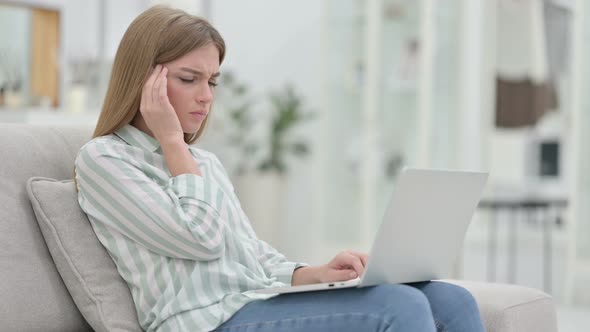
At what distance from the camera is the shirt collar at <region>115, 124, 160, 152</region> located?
6.23 feet

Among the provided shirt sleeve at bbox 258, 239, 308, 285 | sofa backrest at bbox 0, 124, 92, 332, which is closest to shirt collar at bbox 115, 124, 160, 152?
sofa backrest at bbox 0, 124, 92, 332

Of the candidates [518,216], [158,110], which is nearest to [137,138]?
[158,110]

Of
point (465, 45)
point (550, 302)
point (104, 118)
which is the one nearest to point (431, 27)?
point (465, 45)

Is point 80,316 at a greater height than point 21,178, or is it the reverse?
point 21,178

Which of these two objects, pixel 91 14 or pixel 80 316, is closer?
pixel 80 316

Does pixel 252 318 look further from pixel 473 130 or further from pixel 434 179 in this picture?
pixel 473 130

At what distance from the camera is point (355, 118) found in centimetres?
572

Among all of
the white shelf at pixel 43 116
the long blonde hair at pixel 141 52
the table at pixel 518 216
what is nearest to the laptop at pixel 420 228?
the long blonde hair at pixel 141 52

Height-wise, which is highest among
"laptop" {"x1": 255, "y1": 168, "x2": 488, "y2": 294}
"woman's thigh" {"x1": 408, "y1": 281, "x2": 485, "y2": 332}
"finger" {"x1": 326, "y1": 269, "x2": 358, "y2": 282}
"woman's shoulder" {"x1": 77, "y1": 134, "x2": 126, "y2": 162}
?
"woman's shoulder" {"x1": 77, "y1": 134, "x2": 126, "y2": 162}

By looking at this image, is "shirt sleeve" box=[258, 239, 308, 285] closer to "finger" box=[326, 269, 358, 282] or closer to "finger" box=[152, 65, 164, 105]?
"finger" box=[326, 269, 358, 282]

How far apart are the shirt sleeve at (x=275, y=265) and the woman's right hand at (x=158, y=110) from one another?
1.24 ft

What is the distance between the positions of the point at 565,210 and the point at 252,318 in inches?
178

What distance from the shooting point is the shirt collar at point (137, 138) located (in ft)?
6.23

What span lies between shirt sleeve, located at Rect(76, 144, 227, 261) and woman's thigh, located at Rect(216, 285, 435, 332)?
16cm
